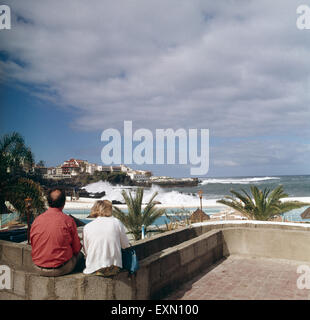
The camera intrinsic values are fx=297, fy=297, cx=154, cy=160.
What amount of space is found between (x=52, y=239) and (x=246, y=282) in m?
3.23

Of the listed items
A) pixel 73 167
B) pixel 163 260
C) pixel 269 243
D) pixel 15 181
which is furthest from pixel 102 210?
pixel 73 167

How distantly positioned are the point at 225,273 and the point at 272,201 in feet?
23.9

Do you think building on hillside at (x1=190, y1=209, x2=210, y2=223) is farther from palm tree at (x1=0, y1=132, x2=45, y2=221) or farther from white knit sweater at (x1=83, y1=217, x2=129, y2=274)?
white knit sweater at (x1=83, y1=217, x2=129, y2=274)

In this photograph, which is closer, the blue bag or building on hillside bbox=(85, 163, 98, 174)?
the blue bag

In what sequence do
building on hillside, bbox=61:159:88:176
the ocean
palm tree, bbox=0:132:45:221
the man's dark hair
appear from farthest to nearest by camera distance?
building on hillside, bbox=61:159:88:176, the ocean, palm tree, bbox=0:132:45:221, the man's dark hair

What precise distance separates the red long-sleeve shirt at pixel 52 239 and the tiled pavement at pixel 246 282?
1879mm

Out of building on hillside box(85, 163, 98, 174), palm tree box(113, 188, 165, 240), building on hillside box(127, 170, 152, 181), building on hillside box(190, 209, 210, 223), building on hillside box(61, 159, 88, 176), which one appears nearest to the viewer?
palm tree box(113, 188, 165, 240)

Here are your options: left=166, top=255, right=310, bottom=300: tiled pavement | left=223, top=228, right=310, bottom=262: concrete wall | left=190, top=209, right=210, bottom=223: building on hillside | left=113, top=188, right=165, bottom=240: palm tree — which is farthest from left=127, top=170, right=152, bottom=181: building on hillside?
left=166, top=255, right=310, bottom=300: tiled pavement

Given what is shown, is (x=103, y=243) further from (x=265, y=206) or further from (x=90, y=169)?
(x=90, y=169)

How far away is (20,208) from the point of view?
1132cm

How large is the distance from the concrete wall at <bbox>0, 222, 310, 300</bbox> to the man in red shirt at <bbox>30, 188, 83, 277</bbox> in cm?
12

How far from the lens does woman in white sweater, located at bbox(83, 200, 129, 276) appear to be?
3.22m
